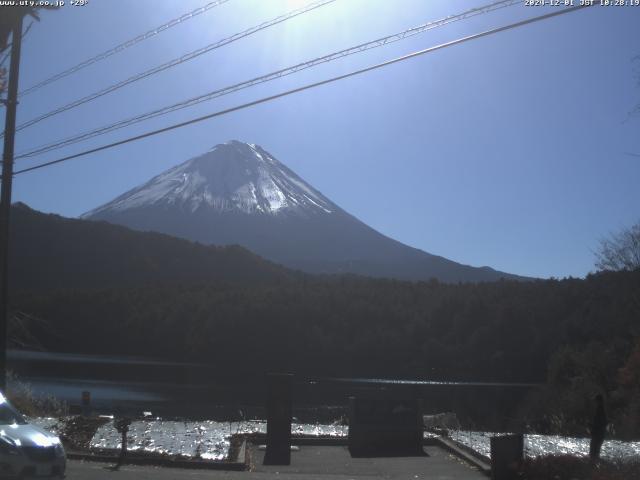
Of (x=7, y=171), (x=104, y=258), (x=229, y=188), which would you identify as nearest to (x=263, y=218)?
(x=229, y=188)

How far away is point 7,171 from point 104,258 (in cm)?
7866

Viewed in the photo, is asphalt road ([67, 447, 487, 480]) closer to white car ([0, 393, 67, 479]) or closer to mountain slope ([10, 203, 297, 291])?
white car ([0, 393, 67, 479])

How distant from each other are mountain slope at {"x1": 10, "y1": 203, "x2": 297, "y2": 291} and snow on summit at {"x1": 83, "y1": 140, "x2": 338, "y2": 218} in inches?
2557

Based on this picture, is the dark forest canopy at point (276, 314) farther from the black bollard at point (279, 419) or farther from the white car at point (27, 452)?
the white car at point (27, 452)

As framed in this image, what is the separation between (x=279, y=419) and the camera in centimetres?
1537

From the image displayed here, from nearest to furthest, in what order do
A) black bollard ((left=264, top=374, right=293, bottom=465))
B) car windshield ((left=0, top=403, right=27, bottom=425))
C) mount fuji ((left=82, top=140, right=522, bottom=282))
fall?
1. car windshield ((left=0, top=403, right=27, bottom=425))
2. black bollard ((left=264, top=374, right=293, bottom=465))
3. mount fuji ((left=82, top=140, right=522, bottom=282))

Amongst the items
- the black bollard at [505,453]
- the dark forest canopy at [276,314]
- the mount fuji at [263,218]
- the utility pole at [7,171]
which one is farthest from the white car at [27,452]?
the mount fuji at [263,218]

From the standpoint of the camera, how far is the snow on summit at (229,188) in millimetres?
170250

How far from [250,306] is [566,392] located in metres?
47.1

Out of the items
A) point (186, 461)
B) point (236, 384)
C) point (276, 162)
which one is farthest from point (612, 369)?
point (276, 162)

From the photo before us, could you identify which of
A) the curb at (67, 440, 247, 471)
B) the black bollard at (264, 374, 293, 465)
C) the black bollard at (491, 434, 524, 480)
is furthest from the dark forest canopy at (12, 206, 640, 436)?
the curb at (67, 440, 247, 471)

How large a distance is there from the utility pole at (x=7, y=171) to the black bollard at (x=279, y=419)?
6.07m

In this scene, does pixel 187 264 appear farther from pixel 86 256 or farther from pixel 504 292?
pixel 504 292

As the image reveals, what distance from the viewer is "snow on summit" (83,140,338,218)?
170m
